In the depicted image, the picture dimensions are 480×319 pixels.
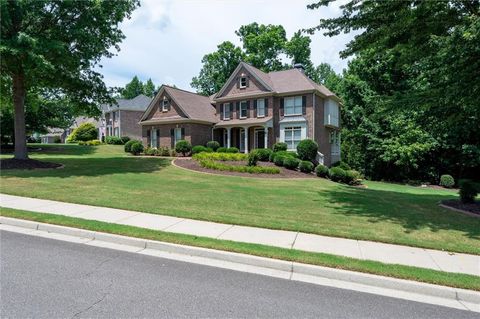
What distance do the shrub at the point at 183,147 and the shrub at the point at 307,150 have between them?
10.2 metres

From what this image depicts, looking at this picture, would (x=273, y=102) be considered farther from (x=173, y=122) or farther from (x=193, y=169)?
(x=193, y=169)

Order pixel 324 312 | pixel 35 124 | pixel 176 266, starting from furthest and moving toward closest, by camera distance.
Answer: pixel 35 124
pixel 176 266
pixel 324 312

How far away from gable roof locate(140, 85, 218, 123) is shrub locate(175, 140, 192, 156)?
2.62 m

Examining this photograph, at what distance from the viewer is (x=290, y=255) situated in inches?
217

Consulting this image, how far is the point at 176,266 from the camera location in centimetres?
519

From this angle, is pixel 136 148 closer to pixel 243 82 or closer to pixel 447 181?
pixel 243 82

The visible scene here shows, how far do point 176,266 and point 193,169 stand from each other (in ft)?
48.6

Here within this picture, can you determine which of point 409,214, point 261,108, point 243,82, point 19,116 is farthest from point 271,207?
point 243,82

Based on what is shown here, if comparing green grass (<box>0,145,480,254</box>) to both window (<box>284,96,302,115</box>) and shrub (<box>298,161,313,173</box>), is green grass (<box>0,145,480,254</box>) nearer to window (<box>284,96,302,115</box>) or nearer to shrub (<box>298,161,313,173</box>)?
shrub (<box>298,161,313,173</box>)

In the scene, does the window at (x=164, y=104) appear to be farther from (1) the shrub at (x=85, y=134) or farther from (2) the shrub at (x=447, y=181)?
(2) the shrub at (x=447, y=181)

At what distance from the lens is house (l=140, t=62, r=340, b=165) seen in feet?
93.3

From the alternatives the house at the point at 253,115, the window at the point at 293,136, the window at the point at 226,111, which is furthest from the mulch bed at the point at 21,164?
the window at the point at 293,136

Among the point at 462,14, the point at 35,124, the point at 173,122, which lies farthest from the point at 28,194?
the point at 35,124

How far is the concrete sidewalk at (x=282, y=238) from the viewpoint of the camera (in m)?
5.66
